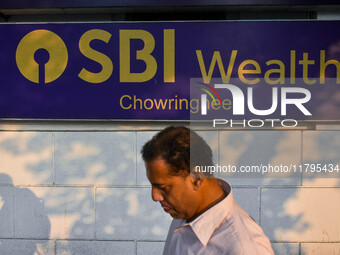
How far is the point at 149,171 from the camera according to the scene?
1660mm

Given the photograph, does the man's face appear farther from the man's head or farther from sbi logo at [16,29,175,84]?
sbi logo at [16,29,175,84]

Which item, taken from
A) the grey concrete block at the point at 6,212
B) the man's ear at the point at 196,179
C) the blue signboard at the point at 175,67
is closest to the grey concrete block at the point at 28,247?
the grey concrete block at the point at 6,212

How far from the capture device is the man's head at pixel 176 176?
1606 mm

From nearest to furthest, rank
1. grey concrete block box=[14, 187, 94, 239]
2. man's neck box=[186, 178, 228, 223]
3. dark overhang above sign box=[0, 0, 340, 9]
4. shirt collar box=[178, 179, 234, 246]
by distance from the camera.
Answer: shirt collar box=[178, 179, 234, 246]
man's neck box=[186, 178, 228, 223]
dark overhang above sign box=[0, 0, 340, 9]
grey concrete block box=[14, 187, 94, 239]

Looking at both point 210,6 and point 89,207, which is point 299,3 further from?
point 89,207

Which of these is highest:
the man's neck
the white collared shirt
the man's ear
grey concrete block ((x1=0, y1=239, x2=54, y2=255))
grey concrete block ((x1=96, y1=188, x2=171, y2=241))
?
the man's ear

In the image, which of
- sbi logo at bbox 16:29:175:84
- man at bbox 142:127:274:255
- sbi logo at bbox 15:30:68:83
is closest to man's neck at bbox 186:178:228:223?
man at bbox 142:127:274:255

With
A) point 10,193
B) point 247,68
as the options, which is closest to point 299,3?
point 247,68

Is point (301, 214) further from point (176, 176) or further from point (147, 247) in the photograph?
point (176, 176)

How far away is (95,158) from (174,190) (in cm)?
246

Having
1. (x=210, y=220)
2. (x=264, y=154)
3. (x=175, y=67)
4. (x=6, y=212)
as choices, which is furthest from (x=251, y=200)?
(x=6, y=212)

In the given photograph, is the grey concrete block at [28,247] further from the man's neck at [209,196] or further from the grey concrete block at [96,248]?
the man's neck at [209,196]

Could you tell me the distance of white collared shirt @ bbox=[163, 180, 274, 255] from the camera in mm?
1365

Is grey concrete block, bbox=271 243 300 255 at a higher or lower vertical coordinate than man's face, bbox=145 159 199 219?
lower
